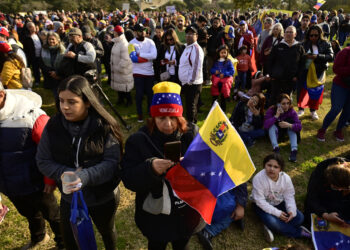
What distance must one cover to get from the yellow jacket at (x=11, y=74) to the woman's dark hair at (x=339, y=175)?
17.8ft

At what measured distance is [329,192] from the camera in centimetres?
307

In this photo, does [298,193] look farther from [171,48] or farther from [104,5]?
[104,5]

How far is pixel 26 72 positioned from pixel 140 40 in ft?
8.02

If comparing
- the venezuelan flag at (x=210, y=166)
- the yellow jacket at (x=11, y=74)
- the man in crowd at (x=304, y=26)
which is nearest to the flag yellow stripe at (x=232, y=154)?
the venezuelan flag at (x=210, y=166)

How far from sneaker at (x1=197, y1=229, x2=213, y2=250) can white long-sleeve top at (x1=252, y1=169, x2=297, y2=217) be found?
0.83 m

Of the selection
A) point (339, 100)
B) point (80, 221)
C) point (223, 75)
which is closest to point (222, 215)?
point (80, 221)

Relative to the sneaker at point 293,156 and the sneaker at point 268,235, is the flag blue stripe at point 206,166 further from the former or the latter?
the sneaker at point 293,156

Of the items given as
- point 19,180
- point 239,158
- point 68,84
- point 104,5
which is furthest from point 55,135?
point 104,5

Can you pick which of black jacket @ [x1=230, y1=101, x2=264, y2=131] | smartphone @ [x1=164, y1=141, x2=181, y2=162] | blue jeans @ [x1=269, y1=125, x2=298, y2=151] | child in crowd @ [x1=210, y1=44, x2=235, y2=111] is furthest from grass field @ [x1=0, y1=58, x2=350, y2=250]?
child in crowd @ [x1=210, y1=44, x2=235, y2=111]

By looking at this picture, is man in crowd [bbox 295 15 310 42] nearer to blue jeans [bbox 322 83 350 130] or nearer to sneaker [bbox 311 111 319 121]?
sneaker [bbox 311 111 319 121]

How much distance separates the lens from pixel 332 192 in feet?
10.0

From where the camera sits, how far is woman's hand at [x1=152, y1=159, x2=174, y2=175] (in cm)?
171

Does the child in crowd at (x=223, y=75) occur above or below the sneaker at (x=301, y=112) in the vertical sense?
above

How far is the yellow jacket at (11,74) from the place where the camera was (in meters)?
4.69
